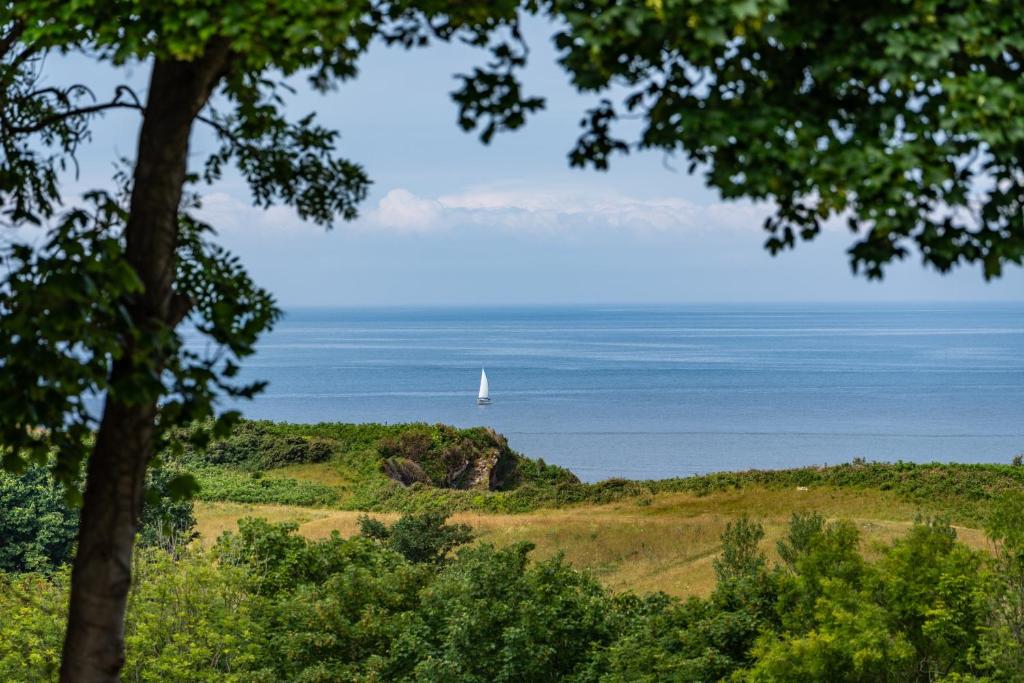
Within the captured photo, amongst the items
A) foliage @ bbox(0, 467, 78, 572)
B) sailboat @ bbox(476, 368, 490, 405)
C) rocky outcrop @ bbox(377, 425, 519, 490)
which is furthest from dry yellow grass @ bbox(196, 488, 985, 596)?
sailboat @ bbox(476, 368, 490, 405)

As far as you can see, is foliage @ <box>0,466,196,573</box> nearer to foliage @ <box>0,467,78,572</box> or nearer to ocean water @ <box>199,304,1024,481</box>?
foliage @ <box>0,467,78,572</box>

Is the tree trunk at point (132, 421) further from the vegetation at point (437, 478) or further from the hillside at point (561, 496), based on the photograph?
the vegetation at point (437, 478)

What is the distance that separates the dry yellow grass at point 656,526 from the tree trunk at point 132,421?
90.8 feet

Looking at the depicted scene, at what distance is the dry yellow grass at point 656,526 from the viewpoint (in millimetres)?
36906

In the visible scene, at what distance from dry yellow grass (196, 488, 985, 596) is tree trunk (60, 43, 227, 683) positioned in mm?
27670

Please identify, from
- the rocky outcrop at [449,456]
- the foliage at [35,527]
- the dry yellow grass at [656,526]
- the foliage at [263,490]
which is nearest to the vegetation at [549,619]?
the dry yellow grass at [656,526]

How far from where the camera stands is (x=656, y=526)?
42031 mm

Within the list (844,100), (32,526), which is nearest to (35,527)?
(32,526)

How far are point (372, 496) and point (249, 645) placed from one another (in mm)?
32923

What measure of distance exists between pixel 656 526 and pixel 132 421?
1405 inches

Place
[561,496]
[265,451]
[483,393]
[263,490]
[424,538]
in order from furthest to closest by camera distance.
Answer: [483,393] → [265,451] → [263,490] → [561,496] → [424,538]

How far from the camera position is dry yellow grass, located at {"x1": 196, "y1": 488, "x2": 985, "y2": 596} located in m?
36.9

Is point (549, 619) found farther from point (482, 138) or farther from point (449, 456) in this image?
point (449, 456)

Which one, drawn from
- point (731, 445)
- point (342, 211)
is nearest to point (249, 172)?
point (342, 211)
